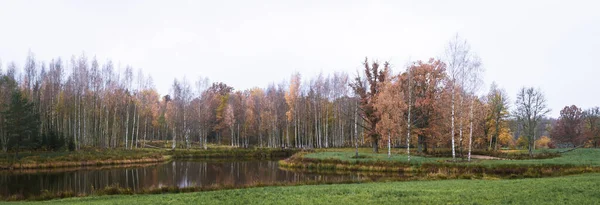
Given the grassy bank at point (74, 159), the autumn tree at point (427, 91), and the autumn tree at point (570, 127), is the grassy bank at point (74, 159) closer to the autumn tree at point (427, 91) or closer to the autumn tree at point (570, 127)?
the autumn tree at point (427, 91)

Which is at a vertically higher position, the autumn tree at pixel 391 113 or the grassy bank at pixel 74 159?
the autumn tree at pixel 391 113

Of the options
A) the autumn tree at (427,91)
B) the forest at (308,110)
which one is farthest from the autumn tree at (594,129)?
the autumn tree at (427,91)

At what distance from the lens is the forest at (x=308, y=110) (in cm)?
3775

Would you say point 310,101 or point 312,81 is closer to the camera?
point 310,101

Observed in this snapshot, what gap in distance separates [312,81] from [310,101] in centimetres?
815

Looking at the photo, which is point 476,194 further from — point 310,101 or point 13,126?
point 310,101

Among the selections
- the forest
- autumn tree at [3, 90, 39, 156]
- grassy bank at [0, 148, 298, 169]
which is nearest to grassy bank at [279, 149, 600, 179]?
the forest

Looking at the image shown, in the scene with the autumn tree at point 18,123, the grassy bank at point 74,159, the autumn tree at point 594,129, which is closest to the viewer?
the grassy bank at point 74,159

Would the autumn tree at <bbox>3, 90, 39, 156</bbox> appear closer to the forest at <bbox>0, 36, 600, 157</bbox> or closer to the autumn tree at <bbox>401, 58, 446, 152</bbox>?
the forest at <bbox>0, 36, 600, 157</bbox>

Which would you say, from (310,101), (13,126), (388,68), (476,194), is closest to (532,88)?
(388,68)

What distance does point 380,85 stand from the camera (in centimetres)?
4503

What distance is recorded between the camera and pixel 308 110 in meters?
72.4

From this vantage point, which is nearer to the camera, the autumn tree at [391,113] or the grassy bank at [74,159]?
the autumn tree at [391,113]

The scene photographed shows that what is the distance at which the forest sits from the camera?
37750 millimetres
